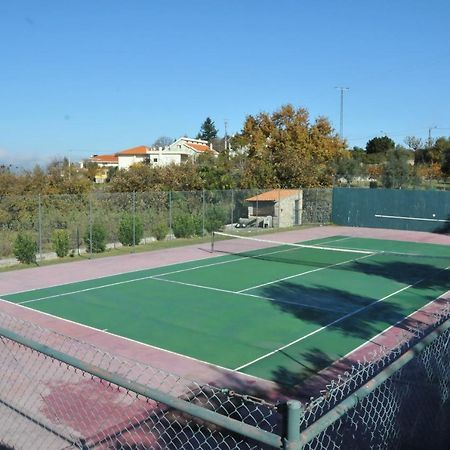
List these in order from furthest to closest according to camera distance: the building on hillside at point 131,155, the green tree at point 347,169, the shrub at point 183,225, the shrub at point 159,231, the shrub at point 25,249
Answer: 1. the building on hillside at point 131,155
2. the green tree at point 347,169
3. the shrub at point 183,225
4. the shrub at point 159,231
5. the shrub at point 25,249

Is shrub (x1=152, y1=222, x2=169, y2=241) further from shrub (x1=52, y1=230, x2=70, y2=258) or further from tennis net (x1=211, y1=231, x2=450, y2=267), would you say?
shrub (x1=52, y1=230, x2=70, y2=258)

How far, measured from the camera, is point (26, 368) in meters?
9.55

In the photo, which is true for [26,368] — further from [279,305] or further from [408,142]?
[408,142]

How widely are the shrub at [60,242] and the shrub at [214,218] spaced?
956cm

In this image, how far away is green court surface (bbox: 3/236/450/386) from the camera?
10539 millimetres

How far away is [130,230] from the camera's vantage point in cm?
2514

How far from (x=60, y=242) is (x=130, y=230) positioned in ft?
A: 13.6

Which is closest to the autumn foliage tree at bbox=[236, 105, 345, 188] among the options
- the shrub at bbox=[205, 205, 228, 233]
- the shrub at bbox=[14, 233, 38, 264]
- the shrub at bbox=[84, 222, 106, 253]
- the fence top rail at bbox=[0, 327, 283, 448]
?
the shrub at bbox=[205, 205, 228, 233]

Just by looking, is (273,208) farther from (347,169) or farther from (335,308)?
(347,169)

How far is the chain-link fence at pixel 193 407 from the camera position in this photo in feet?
10.7

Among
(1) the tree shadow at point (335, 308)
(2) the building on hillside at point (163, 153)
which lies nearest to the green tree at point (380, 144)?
(2) the building on hillside at point (163, 153)

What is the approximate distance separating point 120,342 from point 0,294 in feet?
20.6

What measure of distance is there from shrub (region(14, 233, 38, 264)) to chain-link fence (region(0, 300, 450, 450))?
31.8ft

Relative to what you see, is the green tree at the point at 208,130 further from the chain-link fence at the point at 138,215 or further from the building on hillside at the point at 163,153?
the chain-link fence at the point at 138,215
